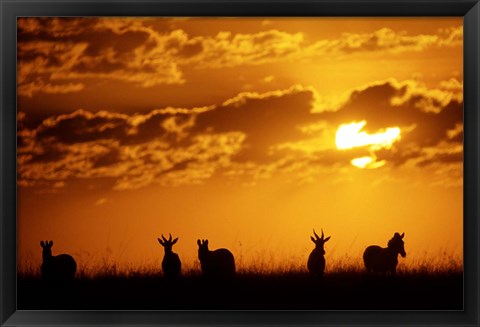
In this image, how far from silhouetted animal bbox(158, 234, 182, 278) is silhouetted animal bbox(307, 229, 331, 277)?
638 millimetres

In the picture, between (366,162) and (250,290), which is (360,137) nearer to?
(366,162)

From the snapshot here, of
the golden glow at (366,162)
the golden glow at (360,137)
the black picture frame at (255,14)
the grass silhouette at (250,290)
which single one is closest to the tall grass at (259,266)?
the grass silhouette at (250,290)

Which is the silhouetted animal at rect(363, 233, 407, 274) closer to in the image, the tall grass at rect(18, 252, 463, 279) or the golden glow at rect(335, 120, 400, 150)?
the tall grass at rect(18, 252, 463, 279)

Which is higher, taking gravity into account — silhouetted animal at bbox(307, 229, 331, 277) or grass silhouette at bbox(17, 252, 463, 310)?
silhouetted animal at bbox(307, 229, 331, 277)

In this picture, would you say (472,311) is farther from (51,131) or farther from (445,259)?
(51,131)

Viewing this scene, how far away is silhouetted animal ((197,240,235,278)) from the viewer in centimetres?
439

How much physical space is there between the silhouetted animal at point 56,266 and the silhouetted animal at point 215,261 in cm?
62

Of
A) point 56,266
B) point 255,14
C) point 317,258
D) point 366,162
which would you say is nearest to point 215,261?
point 317,258

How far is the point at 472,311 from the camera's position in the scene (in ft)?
14.4

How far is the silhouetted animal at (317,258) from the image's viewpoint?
14.4 feet

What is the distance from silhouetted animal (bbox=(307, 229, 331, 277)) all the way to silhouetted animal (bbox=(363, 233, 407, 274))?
210mm

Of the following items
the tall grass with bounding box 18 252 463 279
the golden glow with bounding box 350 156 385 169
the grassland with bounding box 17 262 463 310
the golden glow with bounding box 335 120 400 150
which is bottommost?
the grassland with bounding box 17 262 463 310

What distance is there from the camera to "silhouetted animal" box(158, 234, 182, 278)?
4.42m

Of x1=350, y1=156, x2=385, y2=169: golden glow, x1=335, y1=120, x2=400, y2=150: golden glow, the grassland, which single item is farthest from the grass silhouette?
x1=335, y1=120, x2=400, y2=150: golden glow
